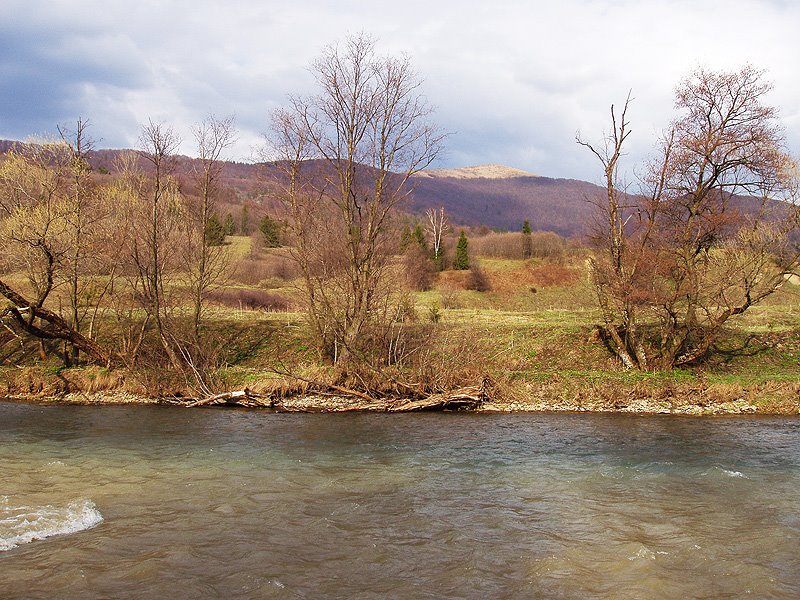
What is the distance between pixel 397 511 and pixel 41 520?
6022 millimetres

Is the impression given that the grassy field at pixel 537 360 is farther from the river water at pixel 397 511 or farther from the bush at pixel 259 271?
the bush at pixel 259 271

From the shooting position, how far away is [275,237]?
2902 cm

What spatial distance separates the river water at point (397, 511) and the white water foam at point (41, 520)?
6 cm

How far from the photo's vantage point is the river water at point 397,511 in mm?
8438

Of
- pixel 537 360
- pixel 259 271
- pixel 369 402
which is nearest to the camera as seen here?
pixel 369 402

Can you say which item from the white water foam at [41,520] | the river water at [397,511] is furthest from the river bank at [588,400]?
the white water foam at [41,520]

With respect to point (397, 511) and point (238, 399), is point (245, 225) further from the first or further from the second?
point (397, 511)

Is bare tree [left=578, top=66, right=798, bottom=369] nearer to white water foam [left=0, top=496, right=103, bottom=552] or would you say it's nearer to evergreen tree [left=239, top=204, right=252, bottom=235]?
white water foam [left=0, top=496, right=103, bottom=552]

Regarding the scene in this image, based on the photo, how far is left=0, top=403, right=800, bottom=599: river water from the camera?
844 cm

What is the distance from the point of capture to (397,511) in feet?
37.5

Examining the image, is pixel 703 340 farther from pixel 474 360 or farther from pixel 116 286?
pixel 116 286

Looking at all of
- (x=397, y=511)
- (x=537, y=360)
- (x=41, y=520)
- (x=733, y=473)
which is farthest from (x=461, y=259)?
(x=41, y=520)

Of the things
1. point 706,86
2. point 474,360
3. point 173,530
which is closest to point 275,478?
point 173,530

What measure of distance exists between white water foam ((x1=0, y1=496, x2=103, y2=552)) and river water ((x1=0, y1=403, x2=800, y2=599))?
55 millimetres
